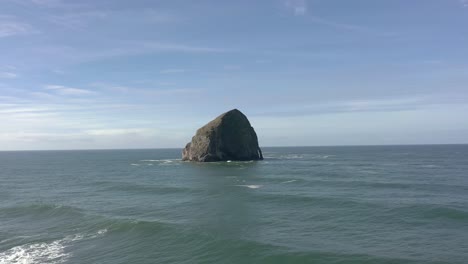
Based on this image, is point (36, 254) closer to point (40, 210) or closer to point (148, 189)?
point (40, 210)

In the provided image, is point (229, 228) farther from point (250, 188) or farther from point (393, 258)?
point (250, 188)

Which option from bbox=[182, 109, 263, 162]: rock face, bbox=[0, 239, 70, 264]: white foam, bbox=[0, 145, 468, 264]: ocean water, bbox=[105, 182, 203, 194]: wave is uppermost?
bbox=[182, 109, 263, 162]: rock face

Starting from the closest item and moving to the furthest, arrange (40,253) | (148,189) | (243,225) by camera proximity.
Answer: (40,253) < (243,225) < (148,189)

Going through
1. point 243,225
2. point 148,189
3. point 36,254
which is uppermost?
point 148,189

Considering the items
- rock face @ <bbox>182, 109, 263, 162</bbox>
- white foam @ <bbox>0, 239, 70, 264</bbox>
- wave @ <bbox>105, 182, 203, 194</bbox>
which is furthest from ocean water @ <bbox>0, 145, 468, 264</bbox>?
rock face @ <bbox>182, 109, 263, 162</bbox>

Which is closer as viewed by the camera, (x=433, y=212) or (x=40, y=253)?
(x=40, y=253)

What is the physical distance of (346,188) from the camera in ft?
198

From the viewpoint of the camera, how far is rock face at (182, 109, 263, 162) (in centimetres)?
13038

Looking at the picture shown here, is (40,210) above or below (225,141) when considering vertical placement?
below

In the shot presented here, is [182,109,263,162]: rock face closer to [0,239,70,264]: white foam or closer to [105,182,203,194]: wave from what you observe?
[105,182,203,194]: wave

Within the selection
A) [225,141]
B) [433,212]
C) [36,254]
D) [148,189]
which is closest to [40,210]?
[36,254]

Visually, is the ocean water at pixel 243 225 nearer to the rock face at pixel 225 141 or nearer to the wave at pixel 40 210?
the wave at pixel 40 210

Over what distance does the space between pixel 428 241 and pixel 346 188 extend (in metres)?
29.7

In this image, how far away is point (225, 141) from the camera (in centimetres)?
13200
